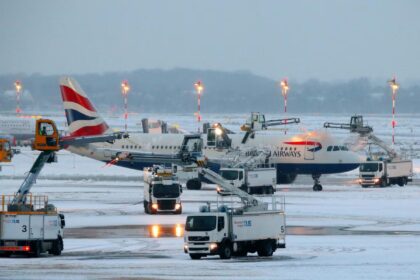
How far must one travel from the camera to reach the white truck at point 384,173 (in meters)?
92.8

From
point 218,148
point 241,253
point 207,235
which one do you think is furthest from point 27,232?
point 218,148

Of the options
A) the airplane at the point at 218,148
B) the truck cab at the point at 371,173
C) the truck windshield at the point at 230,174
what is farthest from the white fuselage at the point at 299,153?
the truck windshield at the point at 230,174

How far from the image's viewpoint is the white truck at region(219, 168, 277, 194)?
8200 cm

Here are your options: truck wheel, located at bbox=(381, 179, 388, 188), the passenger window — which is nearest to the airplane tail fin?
truck wheel, located at bbox=(381, 179, 388, 188)

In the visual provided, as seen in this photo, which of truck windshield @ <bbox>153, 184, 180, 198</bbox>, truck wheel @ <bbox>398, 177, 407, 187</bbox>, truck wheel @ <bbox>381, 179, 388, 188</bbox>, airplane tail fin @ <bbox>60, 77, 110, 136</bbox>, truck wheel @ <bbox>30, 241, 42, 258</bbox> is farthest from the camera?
airplane tail fin @ <bbox>60, 77, 110, 136</bbox>

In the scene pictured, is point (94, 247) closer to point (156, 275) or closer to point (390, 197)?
point (156, 275)

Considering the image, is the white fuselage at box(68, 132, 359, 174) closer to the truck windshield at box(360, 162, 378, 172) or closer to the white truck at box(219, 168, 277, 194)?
the truck windshield at box(360, 162, 378, 172)

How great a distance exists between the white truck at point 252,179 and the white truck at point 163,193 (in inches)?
657

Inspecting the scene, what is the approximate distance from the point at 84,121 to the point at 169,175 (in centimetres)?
3190

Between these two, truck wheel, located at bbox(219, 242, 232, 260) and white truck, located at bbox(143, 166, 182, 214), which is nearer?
truck wheel, located at bbox(219, 242, 232, 260)

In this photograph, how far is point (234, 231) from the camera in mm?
43125

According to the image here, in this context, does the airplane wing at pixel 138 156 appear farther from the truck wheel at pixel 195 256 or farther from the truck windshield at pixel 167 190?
the truck wheel at pixel 195 256

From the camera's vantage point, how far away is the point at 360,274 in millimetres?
37062

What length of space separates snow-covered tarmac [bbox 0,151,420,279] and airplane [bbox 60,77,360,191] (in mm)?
1850
